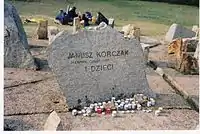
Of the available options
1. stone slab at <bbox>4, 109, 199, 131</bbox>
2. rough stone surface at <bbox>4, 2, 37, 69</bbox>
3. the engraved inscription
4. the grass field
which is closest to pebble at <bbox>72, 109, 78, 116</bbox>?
stone slab at <bbox>4, 109, 199, 131</bbox>

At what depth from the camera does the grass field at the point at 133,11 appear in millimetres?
8302

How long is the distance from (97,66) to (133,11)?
6.06m

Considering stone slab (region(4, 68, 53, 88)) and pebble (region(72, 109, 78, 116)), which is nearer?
pebble (region(72, 109, 78, 116))

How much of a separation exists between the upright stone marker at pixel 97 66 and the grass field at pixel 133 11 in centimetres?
346

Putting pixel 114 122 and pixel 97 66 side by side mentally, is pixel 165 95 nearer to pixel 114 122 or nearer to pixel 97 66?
pixel 97 66

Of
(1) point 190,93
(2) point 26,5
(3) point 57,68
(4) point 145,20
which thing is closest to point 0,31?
(3) point 57,68

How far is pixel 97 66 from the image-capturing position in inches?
148

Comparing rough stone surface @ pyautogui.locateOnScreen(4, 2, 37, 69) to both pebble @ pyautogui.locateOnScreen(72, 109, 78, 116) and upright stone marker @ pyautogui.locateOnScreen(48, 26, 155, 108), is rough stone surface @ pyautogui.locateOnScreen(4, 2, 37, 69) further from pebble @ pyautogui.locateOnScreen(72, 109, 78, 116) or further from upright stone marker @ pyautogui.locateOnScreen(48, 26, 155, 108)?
pebble @ pyautogui.locateOnScreen(72, 109, 78, 116)

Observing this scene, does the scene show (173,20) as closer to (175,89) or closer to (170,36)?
(170,36)

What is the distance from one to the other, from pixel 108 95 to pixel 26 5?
590cm

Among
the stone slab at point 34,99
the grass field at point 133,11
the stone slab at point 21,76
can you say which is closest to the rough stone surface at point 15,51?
the stone slab at point 21,76

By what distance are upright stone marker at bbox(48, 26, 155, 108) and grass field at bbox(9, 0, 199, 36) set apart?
3464 mm

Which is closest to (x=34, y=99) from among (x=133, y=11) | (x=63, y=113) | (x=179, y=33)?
A: (x=63, y=113)

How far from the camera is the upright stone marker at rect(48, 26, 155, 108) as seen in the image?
3.65 meters
